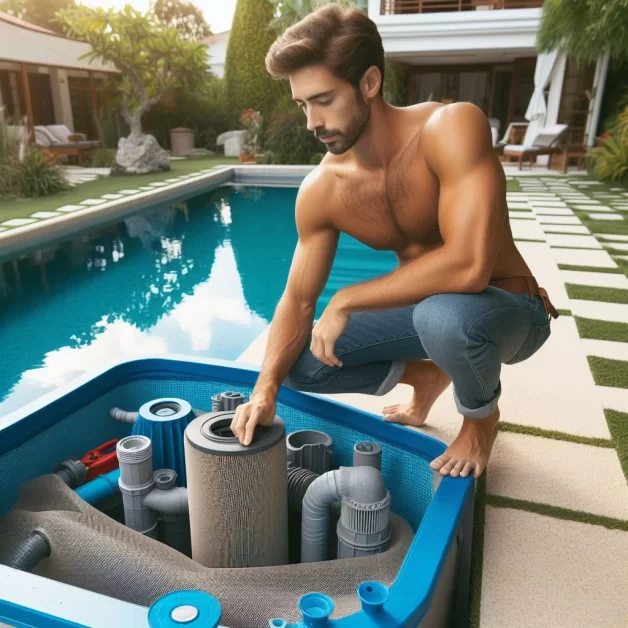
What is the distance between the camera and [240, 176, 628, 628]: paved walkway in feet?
4.23

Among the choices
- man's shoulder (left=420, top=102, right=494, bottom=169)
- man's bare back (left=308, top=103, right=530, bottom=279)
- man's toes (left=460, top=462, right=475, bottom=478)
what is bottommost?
man's toes (left=460, top=462, right=475, bottom=478)

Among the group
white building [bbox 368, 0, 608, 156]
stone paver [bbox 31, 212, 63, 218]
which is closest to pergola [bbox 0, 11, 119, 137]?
stone paver [bbox 31, 212, 63, 218]

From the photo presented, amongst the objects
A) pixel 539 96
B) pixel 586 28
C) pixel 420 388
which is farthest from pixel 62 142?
pixel 420 388

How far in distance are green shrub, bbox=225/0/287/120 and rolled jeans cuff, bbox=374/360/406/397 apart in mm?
15083

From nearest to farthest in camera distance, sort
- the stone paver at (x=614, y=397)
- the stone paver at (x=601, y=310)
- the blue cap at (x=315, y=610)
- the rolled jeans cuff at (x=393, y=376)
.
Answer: the blue cap at (x=315, y=610) < the rolled jeans cuff at (x=393, y=376) < the stone paver at (x=614, y=397) < the stone paver at (x=601, y=310)

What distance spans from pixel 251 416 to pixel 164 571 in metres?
0.35

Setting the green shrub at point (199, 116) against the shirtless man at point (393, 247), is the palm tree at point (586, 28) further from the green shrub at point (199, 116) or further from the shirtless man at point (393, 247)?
the green shrub at point (199, 116)

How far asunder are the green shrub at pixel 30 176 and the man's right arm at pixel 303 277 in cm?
757

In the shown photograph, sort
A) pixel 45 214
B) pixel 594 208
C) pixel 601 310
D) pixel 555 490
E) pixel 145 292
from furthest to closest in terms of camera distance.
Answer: pixel 594 208
pixel 45 214
pixel 145 292
pixel 601 310
pixel 555 490

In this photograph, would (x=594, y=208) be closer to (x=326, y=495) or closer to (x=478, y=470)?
(x=478, y=470)

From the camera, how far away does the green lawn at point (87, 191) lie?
688 centimetres

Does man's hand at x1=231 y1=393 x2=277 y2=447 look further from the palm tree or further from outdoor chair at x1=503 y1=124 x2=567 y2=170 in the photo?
outdoor chair at x1=503 y1=124 x2=567 y2=170

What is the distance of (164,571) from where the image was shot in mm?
1198

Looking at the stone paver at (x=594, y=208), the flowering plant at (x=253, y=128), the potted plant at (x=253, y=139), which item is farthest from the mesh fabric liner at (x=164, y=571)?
the flowering plant at (x=253, y=128)
